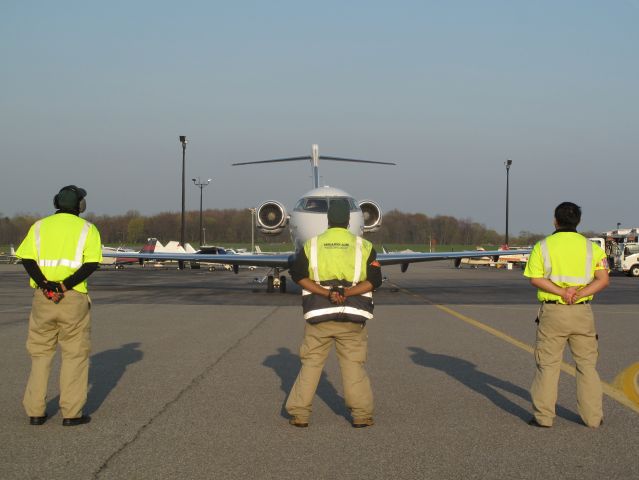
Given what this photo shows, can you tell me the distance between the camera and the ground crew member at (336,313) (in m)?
5.31

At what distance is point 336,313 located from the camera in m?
5.36

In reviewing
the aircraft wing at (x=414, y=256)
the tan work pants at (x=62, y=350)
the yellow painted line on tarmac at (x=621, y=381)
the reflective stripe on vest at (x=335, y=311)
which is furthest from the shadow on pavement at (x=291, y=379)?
the aircraft wing at (x=414, y=256)

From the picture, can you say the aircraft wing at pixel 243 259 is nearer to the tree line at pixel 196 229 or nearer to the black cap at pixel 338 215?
the black cap at pixel 338 215

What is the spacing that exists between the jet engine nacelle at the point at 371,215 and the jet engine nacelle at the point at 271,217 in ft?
8.52

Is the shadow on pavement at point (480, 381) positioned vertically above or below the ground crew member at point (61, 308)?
below

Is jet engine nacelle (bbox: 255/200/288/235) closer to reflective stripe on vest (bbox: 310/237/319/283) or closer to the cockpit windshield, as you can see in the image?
the cockpit windshield

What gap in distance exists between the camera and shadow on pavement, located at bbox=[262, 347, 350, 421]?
19.8 feet

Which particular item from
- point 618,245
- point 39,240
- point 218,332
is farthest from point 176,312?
point 618,245

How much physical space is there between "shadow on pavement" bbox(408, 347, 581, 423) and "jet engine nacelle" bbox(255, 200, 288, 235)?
1347 cm

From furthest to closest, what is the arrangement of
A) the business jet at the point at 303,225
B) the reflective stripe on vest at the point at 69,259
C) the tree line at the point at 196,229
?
1. the tree line at the point at 196,229
2. the business jet at the point at 303,225
3. the reflective stripe on vest at the point at 69,259

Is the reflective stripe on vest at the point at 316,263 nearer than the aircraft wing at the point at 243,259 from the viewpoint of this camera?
Yes

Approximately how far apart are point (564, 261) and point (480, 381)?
6.71ft

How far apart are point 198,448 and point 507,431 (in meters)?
2.24

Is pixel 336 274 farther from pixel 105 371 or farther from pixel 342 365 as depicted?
pixel 105 371
